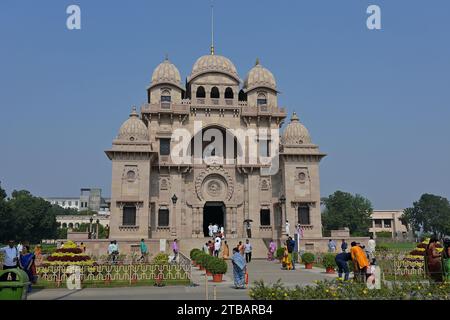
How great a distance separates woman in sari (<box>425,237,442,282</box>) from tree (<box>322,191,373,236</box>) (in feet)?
263

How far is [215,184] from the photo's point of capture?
140ft

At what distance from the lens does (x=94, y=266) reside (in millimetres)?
18953

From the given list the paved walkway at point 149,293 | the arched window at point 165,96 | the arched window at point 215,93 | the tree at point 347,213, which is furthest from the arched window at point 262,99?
the tree at point 347,213

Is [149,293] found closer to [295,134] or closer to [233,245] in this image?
[233,245]

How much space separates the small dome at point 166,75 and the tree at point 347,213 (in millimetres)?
59628

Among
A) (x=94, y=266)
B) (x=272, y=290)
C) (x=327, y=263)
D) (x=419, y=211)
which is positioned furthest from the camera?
(x=419, y=211)

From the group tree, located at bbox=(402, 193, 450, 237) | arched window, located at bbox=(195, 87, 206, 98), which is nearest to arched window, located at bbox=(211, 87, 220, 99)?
arched window, located at bbox=(195, 87, 206, 98)

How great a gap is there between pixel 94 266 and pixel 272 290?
11181mm

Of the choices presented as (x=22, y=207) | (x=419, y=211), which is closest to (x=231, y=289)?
(x=22, y=207)

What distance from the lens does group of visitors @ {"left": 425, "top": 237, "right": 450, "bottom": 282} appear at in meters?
13.6

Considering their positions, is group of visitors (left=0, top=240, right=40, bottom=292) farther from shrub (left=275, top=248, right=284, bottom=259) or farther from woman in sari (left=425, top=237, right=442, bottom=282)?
shrub (left=275, top=248, right=284, bottom=259)

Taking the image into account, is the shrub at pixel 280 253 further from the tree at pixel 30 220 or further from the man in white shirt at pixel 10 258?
the tree at pixel 30 220

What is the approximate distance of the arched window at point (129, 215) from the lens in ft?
125
